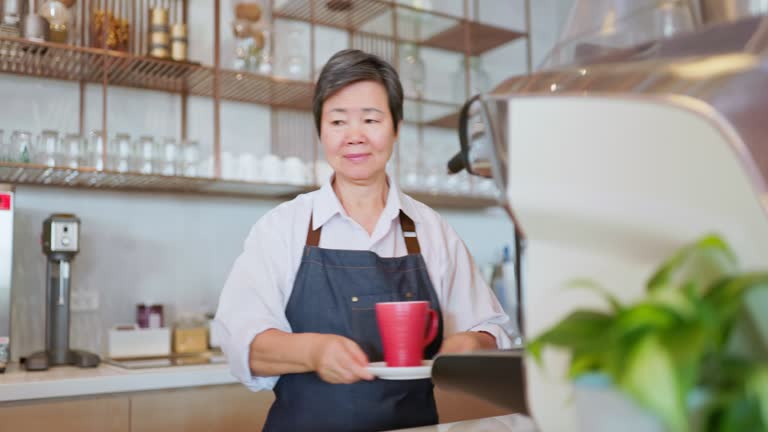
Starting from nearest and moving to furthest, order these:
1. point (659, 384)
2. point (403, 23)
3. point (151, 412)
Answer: point (659, 384) < point (151, 412) < point (403, 23)

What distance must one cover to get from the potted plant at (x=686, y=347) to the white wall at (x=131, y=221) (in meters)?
2.48

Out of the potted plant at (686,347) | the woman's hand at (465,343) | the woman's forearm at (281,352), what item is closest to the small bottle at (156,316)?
the woman's forearm at (281,352)

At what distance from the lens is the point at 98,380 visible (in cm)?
205

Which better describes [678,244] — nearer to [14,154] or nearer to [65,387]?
[65,387]

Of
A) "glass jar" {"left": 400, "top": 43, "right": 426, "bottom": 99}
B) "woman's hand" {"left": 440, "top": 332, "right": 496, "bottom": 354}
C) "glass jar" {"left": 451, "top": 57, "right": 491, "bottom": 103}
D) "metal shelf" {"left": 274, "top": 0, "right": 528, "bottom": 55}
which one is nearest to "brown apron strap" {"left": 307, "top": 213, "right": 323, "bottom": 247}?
"woman's hand" {"left": 440, "top": 332, "right": 496, "bottom": 354}

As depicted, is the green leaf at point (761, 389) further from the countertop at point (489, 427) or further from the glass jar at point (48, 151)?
the glass jar at point (48, 151)

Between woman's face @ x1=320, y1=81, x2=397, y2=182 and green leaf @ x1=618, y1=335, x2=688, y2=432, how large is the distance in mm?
1179

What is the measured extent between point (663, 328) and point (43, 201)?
2.57m

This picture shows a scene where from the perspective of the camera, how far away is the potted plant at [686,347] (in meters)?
0.42

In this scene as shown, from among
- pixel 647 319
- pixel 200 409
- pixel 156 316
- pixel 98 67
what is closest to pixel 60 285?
pixel 156 316

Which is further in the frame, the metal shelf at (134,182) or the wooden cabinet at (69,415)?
the metal shelf at (134,182)

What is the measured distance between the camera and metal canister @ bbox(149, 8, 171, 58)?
2623 mm

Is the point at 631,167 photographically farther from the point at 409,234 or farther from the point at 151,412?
the point at 151,412

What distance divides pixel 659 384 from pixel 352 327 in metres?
1.17
